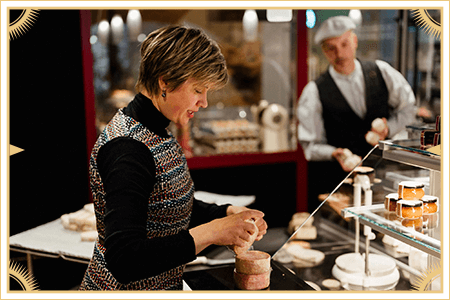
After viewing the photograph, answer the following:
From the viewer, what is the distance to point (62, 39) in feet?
11.2

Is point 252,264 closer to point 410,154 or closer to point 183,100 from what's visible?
point 183,100

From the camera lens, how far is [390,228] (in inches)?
58.3

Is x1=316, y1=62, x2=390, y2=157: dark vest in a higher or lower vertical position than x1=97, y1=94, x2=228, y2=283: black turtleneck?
higher

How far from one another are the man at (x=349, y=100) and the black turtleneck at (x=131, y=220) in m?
2.57

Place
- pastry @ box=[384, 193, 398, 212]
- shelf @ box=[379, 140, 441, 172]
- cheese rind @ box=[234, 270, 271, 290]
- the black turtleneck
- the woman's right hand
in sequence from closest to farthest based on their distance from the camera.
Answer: the black turtleneck, the woman's right hand, cheese rind @ box=[234, 270, 271, 290], shelf @ box=[379, 140, 441, 172], pastry @ box=[384, 193, 398, 212]

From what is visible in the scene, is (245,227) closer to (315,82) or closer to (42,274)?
(42,274)

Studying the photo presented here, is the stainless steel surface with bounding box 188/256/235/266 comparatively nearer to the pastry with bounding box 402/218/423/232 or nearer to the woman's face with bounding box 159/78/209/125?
the pastry with bounding box 402/218/423/232

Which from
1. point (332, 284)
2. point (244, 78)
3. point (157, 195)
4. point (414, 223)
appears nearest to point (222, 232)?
point (157, 195)

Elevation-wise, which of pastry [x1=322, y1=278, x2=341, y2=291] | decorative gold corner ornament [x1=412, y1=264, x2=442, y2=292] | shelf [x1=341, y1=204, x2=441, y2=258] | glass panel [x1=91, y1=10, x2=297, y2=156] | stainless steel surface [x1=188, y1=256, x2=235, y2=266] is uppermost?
glass panel [x1=91, y1=10, x2=297, y2=156]

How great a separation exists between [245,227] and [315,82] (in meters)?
2.74

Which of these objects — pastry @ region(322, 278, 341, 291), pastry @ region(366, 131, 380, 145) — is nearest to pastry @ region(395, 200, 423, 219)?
pastry @ region(322, 278, 341, 291)

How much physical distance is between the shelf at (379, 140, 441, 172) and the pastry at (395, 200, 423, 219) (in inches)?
4.8

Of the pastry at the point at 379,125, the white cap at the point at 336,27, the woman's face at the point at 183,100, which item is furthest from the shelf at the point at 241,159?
the woman's face at the point at 183,100

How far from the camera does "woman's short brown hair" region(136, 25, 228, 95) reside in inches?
45.9
